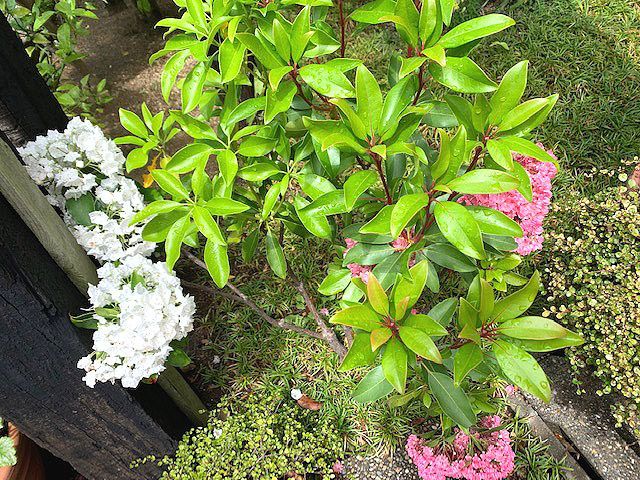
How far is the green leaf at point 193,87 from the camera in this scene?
1457 mm

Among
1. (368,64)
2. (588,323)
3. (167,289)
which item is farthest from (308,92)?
(368,64)

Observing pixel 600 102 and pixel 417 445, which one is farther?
pixel 600 102

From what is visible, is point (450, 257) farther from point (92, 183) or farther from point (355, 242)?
point (92, 183)

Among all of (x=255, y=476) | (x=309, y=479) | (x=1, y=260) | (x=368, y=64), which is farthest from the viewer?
(x=368, y=64)

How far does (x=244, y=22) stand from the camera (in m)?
1.51

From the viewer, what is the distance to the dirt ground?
336 centimetres

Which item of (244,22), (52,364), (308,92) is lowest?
(52,364)

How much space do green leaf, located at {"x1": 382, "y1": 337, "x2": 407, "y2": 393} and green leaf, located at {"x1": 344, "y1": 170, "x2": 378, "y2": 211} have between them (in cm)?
34

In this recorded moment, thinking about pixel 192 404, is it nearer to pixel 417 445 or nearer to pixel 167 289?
pixel 167 289

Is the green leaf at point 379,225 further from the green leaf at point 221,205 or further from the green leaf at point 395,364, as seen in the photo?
the green leaf at point 221,205

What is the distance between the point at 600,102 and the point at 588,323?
1587 mm

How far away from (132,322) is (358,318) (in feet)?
2.19

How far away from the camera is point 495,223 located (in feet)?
4.17

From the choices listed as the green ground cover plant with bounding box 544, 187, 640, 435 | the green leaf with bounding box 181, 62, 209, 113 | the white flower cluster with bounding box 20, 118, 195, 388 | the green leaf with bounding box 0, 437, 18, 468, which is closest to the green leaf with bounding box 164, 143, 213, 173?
the green leaf with bounding box 181, 62, 209, 113
